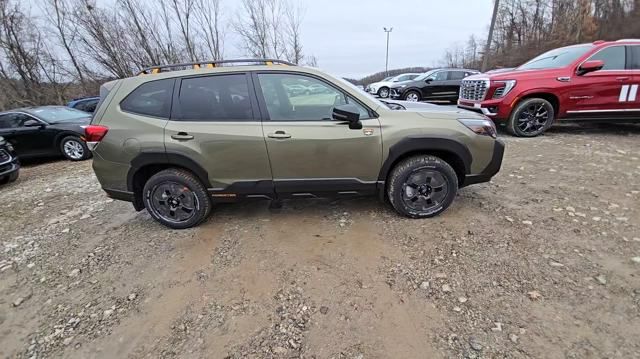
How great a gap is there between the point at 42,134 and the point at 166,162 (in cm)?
656

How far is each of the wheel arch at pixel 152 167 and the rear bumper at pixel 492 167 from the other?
267 cm

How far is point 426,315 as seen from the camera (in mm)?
2094

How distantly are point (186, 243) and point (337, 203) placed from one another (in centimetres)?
170

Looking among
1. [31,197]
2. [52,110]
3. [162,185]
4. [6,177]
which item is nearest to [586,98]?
[162,185]

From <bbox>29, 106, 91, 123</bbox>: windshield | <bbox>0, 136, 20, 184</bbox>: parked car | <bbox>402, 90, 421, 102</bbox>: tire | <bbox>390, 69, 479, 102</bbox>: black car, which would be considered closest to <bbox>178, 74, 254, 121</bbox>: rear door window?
<bbox>0, 136, 20, 184</bbox>: parked car

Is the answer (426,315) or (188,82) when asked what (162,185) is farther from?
(426,315)

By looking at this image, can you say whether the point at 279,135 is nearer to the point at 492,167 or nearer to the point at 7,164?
the point at 492,167

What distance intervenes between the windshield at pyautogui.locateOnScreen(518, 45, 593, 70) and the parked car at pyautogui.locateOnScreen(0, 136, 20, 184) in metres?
10.2

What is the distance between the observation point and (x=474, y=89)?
6336 mm

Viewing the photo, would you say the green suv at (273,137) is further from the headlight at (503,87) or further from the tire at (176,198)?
the headlight at (503,87)

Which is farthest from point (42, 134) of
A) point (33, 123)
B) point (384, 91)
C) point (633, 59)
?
point (384, 91)

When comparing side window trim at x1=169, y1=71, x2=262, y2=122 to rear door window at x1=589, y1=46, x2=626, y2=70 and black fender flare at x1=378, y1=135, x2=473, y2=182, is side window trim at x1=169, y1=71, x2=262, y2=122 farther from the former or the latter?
rear door window at x1=589, y1=46, x2=626, y2=70

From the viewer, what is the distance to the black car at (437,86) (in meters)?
13.1

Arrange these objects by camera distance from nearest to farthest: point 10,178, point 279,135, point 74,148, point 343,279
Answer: point 343,279, point 279,135, point 10,178, point 74,148
